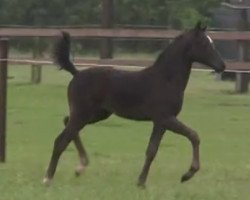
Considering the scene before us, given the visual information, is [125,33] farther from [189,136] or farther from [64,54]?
[189,136]

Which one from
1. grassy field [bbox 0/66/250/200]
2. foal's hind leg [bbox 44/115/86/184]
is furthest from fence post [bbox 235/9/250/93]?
foal's hind leg [bbox 44/115/86/184]

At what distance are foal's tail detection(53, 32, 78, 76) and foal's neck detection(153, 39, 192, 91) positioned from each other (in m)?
0.90

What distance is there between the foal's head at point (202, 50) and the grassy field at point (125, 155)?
1.20 metres

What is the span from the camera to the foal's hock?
9500 millimetres

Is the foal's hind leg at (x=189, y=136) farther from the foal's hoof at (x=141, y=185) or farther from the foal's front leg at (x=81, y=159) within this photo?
the foal's front leg at (x=81, y=159)

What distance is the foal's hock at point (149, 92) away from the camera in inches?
374

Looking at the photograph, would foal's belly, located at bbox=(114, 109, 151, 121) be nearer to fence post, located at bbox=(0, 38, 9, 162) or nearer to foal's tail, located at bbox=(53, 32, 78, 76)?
foal's tail, located at bbox=(53, 32, 78, 76)

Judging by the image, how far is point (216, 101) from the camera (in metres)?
20.6

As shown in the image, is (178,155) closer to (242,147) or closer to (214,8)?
(242,147)

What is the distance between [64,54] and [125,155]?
9.35 ft

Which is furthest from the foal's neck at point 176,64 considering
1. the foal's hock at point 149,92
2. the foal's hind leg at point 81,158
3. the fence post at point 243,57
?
the fence post at point 243,57

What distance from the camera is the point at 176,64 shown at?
378 inches

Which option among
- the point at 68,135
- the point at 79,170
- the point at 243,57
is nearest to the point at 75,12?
the point at 243,57

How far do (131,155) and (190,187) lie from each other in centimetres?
320
